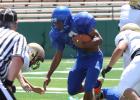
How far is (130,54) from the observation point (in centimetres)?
623

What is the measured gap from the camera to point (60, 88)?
11.5 m

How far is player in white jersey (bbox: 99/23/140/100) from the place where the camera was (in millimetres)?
5766

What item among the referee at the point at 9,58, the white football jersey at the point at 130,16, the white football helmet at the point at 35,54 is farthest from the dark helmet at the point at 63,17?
the referee at the point at 9,58

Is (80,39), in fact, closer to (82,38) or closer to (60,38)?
(82,38)

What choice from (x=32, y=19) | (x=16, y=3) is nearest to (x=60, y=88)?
(x=32, y=19)

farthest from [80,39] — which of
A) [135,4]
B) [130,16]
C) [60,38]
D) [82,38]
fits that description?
[135,4]

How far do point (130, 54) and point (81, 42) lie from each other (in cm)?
176

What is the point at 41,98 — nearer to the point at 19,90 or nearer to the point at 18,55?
the point at 19,90

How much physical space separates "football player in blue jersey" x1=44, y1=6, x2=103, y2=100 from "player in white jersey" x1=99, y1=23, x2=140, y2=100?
1.09m

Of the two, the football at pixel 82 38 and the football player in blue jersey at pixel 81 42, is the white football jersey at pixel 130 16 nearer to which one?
the football player in blue jersey at pixel 81 42

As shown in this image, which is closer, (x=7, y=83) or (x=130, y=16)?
(x=7, y=83)

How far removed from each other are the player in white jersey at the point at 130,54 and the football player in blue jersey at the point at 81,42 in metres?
1.09

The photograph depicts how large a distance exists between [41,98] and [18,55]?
182 inches

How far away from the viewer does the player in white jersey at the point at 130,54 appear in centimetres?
577
